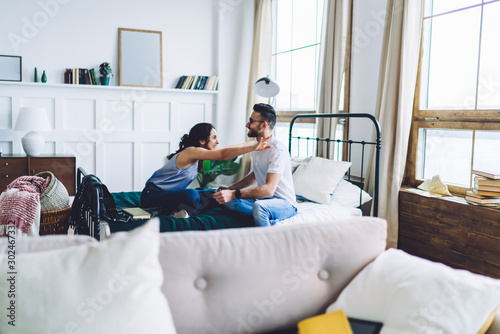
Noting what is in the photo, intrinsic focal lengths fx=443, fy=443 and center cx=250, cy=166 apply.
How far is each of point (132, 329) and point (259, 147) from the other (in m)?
2.03

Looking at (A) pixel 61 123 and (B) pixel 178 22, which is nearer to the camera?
(A) pixel 61 123

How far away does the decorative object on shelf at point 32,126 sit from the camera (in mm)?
4523

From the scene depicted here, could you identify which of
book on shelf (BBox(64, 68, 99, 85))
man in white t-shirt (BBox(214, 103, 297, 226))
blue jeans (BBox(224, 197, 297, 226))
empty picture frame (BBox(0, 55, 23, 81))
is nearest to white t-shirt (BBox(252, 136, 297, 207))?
Answer: man in white t-shirt (BBox(214, 103, 297, 226))

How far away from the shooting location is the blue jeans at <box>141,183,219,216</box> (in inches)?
115

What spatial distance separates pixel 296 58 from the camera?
5.18 meters

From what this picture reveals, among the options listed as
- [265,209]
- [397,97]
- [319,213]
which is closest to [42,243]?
[265,209]

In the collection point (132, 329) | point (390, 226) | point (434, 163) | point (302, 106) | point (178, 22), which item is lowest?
point (390, 226)

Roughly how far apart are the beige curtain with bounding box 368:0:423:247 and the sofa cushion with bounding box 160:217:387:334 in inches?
80.8

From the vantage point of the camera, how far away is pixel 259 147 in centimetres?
296

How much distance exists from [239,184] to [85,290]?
2.40 m

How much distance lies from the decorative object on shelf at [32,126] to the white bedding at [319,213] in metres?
2.91

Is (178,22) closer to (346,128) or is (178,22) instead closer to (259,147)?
(346,128)

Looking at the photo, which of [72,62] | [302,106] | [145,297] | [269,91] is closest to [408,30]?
[269,91]

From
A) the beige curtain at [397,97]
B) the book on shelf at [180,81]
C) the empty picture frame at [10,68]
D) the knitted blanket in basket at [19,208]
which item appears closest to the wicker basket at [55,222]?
the knitted blanket in basket at [19,208]
